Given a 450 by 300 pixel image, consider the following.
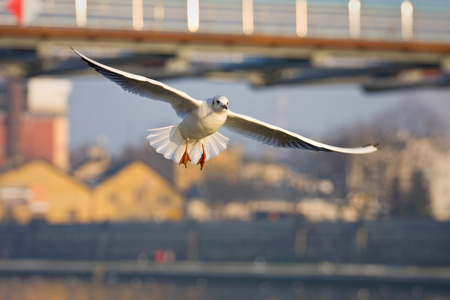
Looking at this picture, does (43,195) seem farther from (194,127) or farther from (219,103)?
(219,103)

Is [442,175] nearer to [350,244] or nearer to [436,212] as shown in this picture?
[436,212]

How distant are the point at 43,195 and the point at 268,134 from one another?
68.9 metres

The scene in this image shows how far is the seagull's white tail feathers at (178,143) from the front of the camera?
12.1 metres

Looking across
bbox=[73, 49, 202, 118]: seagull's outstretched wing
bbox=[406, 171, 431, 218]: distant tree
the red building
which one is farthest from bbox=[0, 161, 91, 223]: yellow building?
bbox=[73, 49, 202, 118]: seagull's outstretched wing

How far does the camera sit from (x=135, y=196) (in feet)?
271

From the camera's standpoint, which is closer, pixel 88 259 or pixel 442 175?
pixel 88 259

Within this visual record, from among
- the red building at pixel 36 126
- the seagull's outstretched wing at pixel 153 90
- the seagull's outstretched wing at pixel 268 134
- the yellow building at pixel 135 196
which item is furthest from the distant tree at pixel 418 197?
the seagull's outstretched wing at pixel 153 90

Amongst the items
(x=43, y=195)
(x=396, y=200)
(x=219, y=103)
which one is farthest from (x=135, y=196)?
(x=219, y=103)

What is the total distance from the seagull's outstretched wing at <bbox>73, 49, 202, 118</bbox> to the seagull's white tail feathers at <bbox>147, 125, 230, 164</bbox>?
0.95 ft

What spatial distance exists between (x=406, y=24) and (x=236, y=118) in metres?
12.1

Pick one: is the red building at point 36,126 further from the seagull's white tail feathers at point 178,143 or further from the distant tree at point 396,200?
the seagull's white tail feathers at point 178,143

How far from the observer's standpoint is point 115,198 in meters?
81.2

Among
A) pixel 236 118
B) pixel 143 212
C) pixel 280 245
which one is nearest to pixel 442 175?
pixel 143 212

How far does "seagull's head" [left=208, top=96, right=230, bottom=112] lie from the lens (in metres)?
11.2
